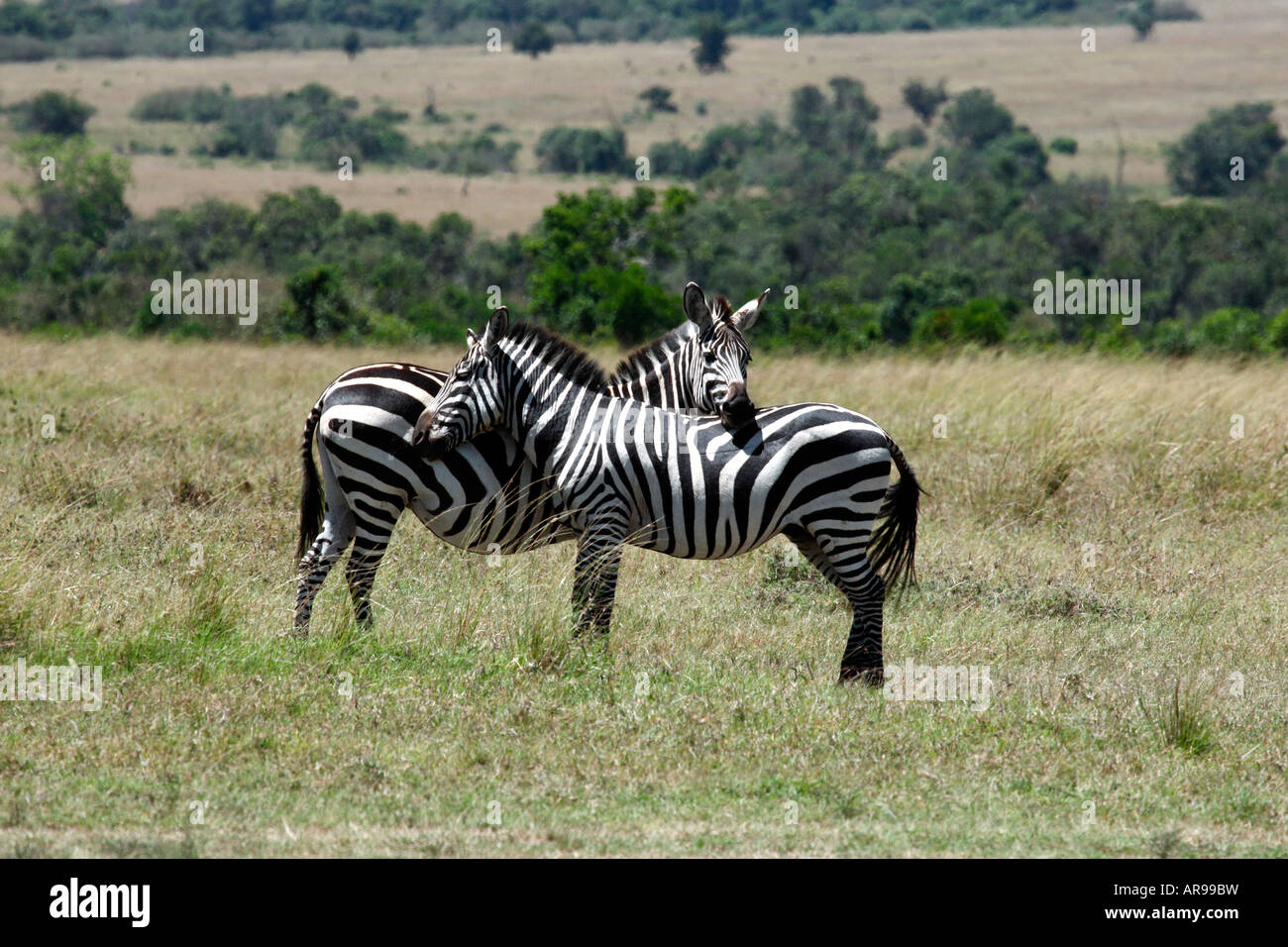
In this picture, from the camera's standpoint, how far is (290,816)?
16.5 ft

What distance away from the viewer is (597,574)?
6.77 m

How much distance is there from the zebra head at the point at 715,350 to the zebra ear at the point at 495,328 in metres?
0.99

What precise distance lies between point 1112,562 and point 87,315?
20.1 meters

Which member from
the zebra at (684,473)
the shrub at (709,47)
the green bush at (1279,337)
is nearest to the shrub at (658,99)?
the shrub at (709,47)

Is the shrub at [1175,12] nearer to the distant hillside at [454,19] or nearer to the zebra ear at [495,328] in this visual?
the distant hillside at [454,19]

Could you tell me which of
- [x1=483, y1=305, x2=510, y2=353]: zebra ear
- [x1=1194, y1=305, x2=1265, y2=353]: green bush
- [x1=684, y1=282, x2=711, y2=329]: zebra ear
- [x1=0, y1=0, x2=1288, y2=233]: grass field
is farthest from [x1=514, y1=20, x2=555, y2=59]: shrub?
[x1=483, y1=305, x2=510, y2=353]: zebra ear

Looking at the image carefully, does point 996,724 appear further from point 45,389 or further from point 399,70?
point 399,70

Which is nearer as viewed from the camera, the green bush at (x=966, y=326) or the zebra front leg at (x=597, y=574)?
the zebra front leg at (x=597, y=574)

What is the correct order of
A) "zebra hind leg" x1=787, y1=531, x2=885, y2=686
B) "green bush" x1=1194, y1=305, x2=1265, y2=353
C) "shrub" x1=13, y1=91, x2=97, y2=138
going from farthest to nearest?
"shrub" x1=13, y1=91, x2=97, y2=138, "green bush" x1=1194, y1=305, x2=1265, y2=353, "zebra hind leg" x1=787, y1=531, x2=885, y2=686

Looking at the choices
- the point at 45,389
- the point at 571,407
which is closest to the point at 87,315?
the point at 45,389

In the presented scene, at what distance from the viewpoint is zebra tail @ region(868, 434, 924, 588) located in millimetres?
7227

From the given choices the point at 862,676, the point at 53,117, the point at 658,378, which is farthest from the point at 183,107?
the point at 862,676

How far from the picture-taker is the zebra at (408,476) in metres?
7.13

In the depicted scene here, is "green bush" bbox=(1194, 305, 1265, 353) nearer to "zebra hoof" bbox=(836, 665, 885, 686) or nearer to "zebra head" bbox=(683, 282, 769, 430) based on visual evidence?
"zebra head" bbox=(683, 282, 769, 430)
